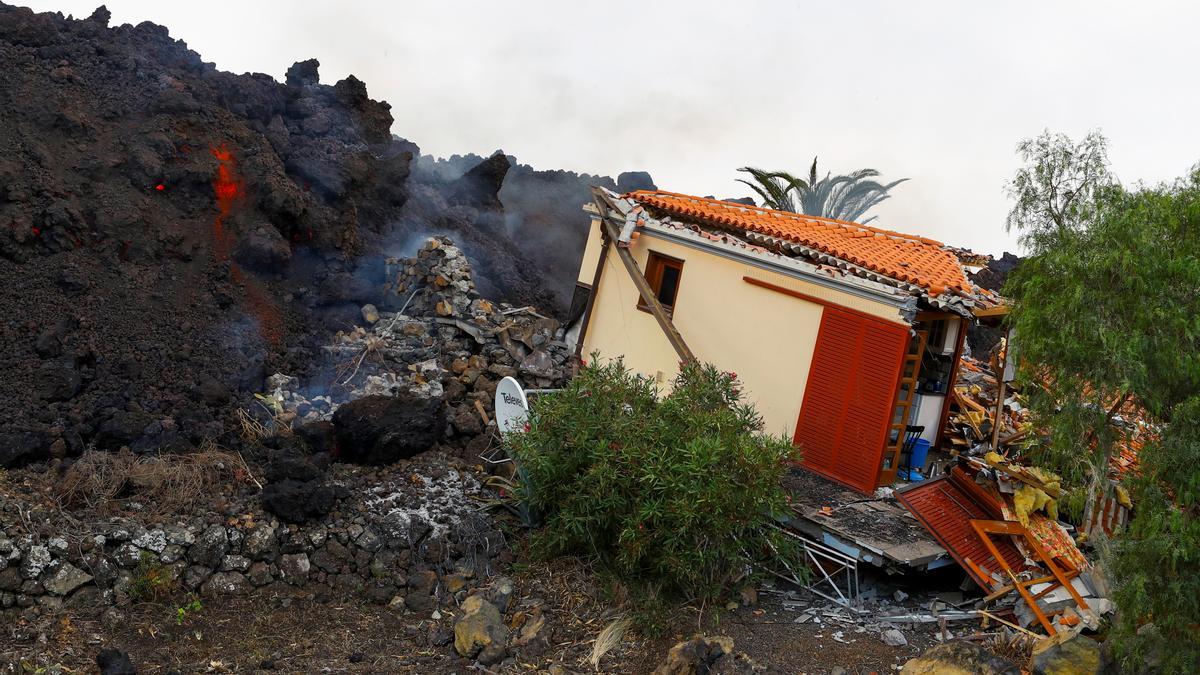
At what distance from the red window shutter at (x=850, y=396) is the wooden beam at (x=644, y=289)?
186 cm

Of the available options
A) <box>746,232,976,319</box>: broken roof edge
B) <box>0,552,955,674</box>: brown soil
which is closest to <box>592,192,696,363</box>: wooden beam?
<box>746,232,976,319</box>: broken roof edge

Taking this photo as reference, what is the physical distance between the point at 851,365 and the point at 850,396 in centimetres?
43

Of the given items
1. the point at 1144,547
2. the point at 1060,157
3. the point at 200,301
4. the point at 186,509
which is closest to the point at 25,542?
the point at 186,509

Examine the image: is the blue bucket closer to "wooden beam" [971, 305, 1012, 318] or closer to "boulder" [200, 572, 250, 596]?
"wooden beam" [971, 305, 1012, 318]

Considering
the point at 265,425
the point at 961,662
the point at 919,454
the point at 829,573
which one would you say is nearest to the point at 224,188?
the point at 265,425

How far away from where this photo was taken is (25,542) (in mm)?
9570

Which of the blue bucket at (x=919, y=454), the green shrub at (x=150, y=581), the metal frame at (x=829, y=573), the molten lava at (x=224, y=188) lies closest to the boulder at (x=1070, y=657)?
the metal frame at (x=829, y=573)

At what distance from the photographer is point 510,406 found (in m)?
12.6

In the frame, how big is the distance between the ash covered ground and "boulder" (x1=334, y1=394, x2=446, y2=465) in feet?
5.54

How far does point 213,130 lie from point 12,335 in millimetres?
6720

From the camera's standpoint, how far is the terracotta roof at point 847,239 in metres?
12.8

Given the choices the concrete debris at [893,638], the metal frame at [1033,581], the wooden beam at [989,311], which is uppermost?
the wooden beam at [989,311]

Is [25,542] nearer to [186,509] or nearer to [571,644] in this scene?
[186,509]

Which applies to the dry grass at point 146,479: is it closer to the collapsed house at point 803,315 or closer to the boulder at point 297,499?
the boulder at point 297,499
